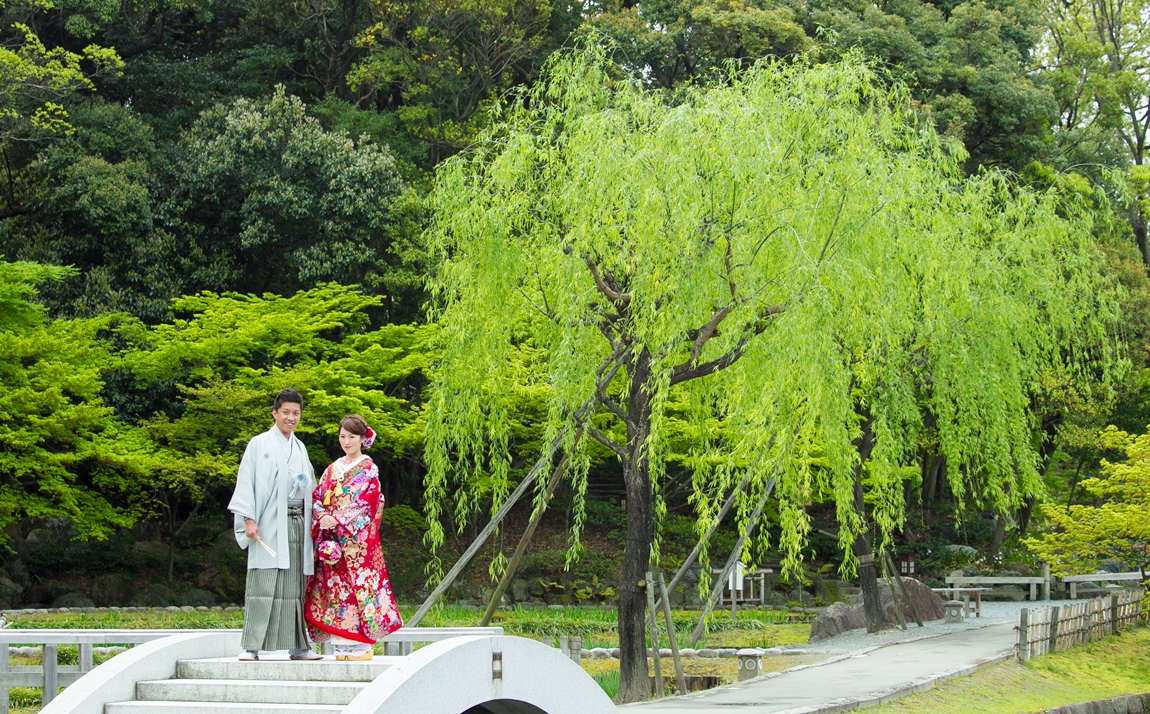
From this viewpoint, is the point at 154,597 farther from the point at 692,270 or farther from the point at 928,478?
the point at 928,478

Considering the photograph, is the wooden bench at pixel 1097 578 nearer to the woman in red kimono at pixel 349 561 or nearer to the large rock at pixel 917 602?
the large rock at pixel 917 602

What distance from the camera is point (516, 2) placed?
23.9 m

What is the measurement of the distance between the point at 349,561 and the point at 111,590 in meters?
15.0

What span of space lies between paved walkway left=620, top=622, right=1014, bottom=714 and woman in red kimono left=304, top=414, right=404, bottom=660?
10.9 feet

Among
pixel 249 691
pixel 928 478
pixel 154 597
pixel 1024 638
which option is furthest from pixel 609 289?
pixel 928 478

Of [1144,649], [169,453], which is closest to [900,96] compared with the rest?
[1144,649]

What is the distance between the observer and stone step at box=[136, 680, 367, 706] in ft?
14.7

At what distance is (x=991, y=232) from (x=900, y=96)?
11.5ft

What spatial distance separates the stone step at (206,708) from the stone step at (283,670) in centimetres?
23

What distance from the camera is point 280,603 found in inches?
212

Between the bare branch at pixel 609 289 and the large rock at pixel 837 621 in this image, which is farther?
the large rock at pixel 837 621

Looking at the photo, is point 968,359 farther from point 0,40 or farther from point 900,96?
point 0,40

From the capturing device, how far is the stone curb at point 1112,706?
9.73m

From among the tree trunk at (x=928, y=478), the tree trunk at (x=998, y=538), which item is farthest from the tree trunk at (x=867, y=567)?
the tree trunk at (x=928, y=478)
